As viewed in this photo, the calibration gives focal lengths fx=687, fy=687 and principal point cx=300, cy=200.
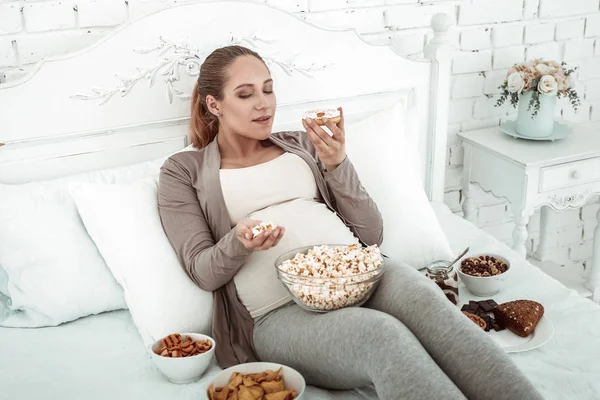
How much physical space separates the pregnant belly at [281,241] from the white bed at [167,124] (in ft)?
0.66

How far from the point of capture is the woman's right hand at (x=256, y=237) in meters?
1.49

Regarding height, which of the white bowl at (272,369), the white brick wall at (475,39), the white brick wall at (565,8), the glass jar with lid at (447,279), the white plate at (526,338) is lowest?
the white plate at (526,338)

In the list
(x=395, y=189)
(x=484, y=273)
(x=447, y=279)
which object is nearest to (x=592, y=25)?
(x=395, y=189)

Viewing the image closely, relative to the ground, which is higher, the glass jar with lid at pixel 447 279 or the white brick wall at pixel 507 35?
the white brick wall at pixel 507 35

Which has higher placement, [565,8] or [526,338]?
[565,8]

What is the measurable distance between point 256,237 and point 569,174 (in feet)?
4.56

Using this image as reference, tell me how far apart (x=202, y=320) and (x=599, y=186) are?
5.18 feet

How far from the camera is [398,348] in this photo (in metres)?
1.27

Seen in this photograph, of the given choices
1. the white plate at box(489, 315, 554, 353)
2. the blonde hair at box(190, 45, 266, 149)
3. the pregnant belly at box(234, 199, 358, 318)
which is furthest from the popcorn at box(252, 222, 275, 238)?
the white plate at box(489, 315, 554, 353)

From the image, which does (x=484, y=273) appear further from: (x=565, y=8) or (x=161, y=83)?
(x=565, y=8)

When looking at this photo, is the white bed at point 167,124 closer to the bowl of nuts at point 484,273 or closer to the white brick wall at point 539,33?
the bowl of nuts at point 484,273

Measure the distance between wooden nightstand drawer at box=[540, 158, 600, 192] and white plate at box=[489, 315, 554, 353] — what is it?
2.74ft

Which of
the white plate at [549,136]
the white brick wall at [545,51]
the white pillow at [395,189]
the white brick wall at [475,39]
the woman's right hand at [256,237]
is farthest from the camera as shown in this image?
the white brick wall at [545,51]

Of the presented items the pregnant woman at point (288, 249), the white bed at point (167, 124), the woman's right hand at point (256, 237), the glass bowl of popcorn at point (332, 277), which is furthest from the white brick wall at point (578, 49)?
the woman's right hand at point (256, 237)
